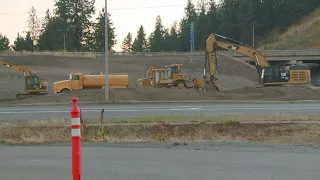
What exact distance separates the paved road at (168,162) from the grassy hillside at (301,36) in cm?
10003

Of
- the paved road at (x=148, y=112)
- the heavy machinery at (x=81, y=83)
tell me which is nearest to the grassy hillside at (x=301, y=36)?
the heavy machinery at (x=81, y=83)

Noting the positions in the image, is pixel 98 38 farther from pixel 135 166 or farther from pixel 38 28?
pixel 135 166

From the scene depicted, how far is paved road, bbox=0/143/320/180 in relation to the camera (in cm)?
802

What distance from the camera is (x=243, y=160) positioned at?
9.45 metres

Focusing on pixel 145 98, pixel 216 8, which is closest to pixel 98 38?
pixel 216 8

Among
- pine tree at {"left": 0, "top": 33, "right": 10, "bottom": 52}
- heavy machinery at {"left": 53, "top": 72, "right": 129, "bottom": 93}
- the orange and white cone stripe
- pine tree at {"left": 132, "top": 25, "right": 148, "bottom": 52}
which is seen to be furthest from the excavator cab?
pine tree at {"left": 132, "top": 25, "right": 148, "bottom": 52}

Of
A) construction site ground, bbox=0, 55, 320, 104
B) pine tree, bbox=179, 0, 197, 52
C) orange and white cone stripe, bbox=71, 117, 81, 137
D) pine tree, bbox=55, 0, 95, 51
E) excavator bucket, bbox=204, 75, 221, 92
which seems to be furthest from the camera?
pine tree, bbox=179, 0, 197, 52

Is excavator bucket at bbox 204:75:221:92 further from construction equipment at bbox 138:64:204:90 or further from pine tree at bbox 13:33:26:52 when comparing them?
pine tree at bbox 13:33:26:52

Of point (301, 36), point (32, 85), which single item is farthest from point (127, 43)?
point (32, 85)

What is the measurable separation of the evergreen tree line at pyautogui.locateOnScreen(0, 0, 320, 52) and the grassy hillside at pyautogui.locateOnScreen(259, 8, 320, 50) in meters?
3.21

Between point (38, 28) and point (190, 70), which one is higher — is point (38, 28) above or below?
above

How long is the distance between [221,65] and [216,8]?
88.4 meters

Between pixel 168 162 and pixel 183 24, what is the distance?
15389 cm

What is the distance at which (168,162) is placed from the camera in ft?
30.5
